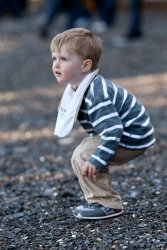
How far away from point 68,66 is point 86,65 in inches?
4.1

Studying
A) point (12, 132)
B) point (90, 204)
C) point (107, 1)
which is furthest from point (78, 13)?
point (90, 204)

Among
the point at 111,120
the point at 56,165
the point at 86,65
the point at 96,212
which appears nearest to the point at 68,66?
the point at 86,65

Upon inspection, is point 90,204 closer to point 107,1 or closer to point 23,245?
point 23,245

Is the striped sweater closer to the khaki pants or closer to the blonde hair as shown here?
the khaki pants

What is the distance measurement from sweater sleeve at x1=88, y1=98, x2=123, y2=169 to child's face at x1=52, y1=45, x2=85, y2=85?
232mm

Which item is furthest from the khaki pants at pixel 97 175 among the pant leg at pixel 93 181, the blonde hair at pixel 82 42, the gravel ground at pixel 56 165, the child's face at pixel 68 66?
the blonde hair at pixel 82 42

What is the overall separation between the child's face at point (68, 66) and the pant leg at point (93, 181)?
0.37 meters

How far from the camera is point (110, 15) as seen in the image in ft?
54.1

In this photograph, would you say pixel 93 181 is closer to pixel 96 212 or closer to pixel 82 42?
pixel 96 212

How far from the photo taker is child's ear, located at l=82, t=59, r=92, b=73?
14.8ft

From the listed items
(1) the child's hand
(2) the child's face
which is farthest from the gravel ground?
(2) the child's face

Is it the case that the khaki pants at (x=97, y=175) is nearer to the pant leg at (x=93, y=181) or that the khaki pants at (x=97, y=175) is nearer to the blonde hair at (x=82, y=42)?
the pant leg at (x=93, y=181)

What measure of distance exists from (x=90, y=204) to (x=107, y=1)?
11.6 metres

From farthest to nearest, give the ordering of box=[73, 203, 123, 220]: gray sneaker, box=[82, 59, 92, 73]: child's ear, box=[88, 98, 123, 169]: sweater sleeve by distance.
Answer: box=[73, 203, 123, 220]: gray sneaker < box=[82, 59, 92, 73]: child's ear < box=[88, 98, 123, 169]: sweater sleeve
